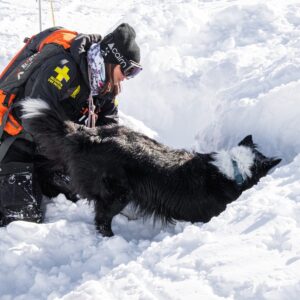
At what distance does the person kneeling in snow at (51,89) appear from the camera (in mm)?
3262

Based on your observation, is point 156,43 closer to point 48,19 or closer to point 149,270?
point 48,19

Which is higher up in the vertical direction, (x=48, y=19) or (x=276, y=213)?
(x=48, y=19)

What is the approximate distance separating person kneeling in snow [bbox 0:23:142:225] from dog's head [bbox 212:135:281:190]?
0.95m

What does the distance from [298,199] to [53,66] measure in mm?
1950

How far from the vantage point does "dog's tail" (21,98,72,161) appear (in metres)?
3.07

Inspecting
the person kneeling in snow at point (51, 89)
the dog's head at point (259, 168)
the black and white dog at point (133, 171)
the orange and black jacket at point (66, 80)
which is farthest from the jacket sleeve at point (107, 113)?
the dog's head at point (259, 168)

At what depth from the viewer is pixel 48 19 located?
964 centimetres

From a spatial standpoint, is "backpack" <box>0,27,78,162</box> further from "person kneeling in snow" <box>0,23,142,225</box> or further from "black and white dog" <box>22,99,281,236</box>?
"black and white dog" <box>22,99,281,236</box>

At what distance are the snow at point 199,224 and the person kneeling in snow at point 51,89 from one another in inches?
9.8

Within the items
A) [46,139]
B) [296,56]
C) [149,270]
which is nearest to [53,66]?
[46,139]

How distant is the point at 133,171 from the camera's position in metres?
3.15

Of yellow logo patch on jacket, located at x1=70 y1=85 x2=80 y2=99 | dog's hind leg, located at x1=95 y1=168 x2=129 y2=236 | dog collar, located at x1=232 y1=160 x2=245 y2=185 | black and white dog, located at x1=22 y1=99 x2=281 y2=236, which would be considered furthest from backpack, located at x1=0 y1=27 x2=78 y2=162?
dog collar, located at x1=232 y1=160 x2=245 y2=185

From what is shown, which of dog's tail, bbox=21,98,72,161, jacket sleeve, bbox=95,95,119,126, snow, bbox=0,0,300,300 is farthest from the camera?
jacket sleeve, bbox=95,95,119,126

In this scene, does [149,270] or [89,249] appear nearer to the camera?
[149,270]
